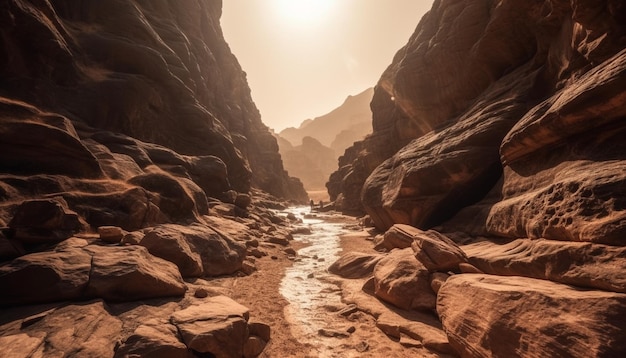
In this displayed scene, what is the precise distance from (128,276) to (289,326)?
5032 millimetres

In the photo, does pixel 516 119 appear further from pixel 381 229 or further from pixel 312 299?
pixel 312 299

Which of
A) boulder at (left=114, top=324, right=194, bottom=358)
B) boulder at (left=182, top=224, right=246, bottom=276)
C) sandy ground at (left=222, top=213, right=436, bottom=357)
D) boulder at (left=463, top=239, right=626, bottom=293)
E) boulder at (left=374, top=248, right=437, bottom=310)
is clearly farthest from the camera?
boulder at (left=182, top=224, right=246, bottom=276)

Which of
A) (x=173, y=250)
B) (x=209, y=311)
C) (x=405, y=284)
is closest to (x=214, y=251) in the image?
(x=173, y=250)

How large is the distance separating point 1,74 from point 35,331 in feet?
71.2

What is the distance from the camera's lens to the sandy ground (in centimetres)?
716

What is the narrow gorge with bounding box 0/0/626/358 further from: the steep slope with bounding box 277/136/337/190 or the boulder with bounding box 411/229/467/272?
the steep slope with bounding box 277/136/337/190

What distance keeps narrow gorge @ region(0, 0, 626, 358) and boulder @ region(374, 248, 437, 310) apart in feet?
0.23

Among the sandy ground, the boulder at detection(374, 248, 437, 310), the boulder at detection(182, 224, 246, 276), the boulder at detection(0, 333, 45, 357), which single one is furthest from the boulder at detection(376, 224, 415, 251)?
the boulder at detection(0, 333, 45, 357)

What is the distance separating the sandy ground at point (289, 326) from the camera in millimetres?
7164

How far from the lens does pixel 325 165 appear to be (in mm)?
177750

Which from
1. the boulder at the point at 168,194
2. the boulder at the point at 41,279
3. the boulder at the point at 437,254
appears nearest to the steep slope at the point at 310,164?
the boulder at the point at 168,194

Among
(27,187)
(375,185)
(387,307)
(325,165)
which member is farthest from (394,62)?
(325,165)

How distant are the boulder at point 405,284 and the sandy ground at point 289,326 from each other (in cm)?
123

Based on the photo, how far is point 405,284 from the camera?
31.4 ft
